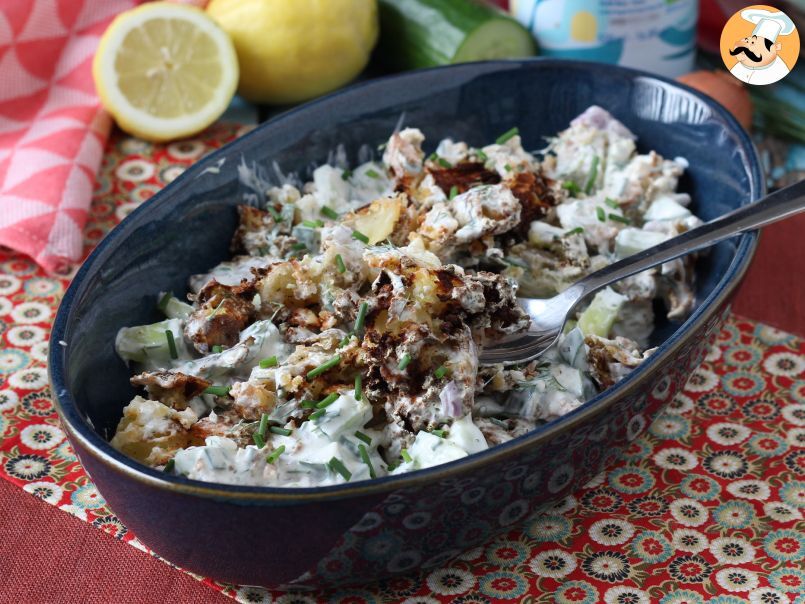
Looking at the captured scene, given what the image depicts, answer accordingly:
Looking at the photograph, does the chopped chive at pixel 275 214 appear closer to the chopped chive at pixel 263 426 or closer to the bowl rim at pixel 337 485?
the bowl rim at pixel 337 485

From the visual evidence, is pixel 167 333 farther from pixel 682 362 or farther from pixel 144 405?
pixel 682 362

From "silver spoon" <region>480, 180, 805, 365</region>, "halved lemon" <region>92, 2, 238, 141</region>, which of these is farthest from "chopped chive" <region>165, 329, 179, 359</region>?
"halved lemon" <region>92, 2, 238, 141</region>

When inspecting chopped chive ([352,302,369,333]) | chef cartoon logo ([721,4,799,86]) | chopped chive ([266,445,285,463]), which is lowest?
chopped chive ([266,445,285,463])

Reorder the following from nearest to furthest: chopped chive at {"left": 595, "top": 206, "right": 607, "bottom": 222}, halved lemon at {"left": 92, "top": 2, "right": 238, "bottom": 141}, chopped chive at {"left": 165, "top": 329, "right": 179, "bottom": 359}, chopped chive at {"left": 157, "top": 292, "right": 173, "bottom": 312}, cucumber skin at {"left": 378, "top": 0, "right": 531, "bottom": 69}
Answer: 1. chopped chive at {"left": 165, "top": 329, "right": 179, "bottom": 359}
2. chopped chive at {"left": 157, "top": 292, "right": 173, "bottom": 312}
3. chopped chive at {"left": 595, "top": 206, "right": 607, "bottom": 222}
4. halved lemon at {"left": 92, "top": 2, "right": 238, "bottom": 141}
5. cucumber skin at {"left": 378, "top": 0, "right": 531, "bottom": 69}

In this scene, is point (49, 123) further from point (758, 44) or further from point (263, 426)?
point (758, 44)

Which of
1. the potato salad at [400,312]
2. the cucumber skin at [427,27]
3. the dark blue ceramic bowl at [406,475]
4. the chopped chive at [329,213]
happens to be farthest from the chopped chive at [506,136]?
the cucumber skin at [427,27]

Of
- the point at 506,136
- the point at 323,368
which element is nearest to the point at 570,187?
the point at 506,136

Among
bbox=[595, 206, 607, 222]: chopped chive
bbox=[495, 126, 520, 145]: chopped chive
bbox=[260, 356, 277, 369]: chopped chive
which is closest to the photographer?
bbox=[260, 356, 277, 369]: chopped chive

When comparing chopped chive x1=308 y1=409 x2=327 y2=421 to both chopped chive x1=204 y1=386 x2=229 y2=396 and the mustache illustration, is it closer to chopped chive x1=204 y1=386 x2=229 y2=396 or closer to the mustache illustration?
chopped chive x1=204 y1=386 x2=229 y2=396
